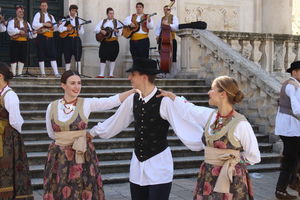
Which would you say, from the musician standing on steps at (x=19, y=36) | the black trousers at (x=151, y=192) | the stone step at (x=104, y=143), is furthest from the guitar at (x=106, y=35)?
the black trousers at (x=151, y=192)

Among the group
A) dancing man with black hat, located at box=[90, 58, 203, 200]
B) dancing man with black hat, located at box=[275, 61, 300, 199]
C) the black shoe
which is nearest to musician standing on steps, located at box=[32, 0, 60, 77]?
dancing man with black hat, located at box=[275, 61, 300, 199]

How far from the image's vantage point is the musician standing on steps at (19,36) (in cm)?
1141

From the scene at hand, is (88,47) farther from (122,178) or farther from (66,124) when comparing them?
(66,124)

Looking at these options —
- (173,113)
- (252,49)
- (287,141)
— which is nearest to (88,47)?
(252,49)

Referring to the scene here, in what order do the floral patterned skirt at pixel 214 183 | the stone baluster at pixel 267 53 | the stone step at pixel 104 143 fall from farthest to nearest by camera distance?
the stone baluster at pixel 267 53 → the stone step at pixel 104 143 → the floral patterned skirt at pixel 214 183

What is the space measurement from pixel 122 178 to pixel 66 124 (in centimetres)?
287

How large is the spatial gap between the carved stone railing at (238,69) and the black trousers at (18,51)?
12.4 ft

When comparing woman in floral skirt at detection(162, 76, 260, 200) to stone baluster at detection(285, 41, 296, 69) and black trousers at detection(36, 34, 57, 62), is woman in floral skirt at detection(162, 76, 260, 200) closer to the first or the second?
black trousers at detection(36, 34, 57, 62)

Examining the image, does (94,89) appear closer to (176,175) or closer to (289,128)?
(176,175)

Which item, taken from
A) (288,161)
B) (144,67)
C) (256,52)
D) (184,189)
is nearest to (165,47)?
(256,52)

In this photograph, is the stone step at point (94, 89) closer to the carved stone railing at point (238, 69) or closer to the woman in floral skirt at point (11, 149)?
the carved stone railing at point (238, 69)

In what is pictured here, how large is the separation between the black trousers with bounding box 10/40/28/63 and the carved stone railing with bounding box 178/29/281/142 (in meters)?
3.77

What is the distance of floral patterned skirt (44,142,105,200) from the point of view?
4809 mm

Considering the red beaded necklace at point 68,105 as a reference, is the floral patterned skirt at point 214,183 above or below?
below
